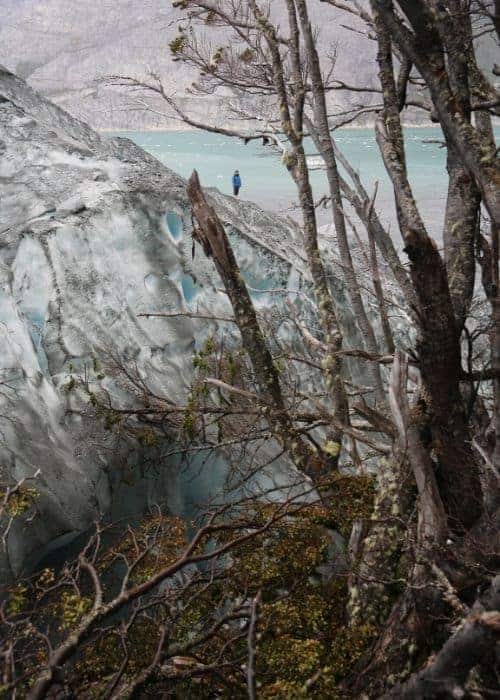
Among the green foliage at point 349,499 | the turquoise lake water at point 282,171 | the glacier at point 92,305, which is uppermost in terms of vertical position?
the turquoise lake water at point 282,171

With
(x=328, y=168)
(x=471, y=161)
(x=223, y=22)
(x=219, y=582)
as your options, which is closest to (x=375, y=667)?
(x=219, y=582)

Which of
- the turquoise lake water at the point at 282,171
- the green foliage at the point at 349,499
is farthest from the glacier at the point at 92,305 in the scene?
the turquoise lake water at the point at 282,171

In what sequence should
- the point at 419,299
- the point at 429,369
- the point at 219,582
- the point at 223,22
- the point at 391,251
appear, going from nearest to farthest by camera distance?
the point at 419,299 → the point at 429,369 → the point at 219,582 → the point at 391,251 → the point at 223,22

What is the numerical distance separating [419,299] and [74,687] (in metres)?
2.34

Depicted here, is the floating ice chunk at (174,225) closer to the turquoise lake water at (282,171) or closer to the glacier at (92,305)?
the glacier at (92,305)

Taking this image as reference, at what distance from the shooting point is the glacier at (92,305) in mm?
4570

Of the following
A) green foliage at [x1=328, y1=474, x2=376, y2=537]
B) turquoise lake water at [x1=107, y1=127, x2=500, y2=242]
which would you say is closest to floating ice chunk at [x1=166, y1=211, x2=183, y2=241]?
green foliage at [x1=328, y1=474, x2=376, y2=537]

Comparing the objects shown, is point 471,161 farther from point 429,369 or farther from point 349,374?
point 349,374

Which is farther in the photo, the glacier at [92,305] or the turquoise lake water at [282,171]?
the turquoise lake water at [282,171]

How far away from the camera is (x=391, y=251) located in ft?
13.9

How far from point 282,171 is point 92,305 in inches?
794

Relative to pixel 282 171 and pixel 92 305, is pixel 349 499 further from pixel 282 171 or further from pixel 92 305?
pixel 282 171

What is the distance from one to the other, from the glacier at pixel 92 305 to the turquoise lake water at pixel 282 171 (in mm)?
6613

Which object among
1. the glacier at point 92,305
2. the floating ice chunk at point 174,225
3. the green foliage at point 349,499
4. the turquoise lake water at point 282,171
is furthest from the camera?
the turquoise lake water at point 282,171
